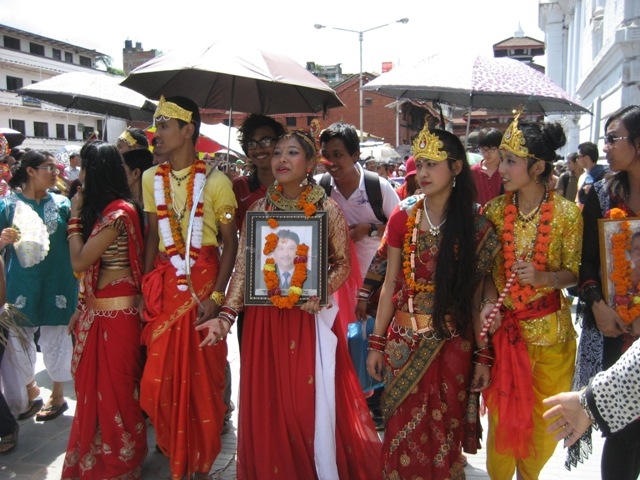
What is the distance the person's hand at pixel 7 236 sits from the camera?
3.70m

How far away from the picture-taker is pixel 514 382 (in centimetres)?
286

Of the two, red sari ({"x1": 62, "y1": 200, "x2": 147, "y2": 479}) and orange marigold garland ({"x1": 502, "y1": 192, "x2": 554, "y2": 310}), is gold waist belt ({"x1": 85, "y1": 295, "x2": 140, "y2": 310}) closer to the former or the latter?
red sari ({"x1": 62, "y1": 200, "x2": 147, "y2": 479})

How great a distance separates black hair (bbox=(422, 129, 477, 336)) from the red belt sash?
0.71 ft

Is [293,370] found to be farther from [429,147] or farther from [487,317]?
[429,147]

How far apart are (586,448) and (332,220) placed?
1.86 meters

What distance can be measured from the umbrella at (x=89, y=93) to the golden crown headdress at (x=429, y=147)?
2702 mm

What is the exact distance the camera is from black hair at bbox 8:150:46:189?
14.3 feet

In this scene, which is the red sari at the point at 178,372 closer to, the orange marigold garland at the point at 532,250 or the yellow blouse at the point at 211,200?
the yellow blouse at the point at 211,200

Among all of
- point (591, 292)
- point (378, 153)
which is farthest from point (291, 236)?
point (378, 153)

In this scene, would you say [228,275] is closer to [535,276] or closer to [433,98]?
[535,276]

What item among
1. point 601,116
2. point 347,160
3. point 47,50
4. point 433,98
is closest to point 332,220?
point 347,160

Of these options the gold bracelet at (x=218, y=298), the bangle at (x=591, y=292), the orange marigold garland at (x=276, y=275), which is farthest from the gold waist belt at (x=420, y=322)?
the gold bracelet at (x=218, y=298)

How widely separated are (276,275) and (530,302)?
133 cm

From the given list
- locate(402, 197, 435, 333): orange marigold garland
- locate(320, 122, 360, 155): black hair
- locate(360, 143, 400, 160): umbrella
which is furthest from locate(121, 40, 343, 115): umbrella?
locate(360, 143, 400, 160): umbrella
